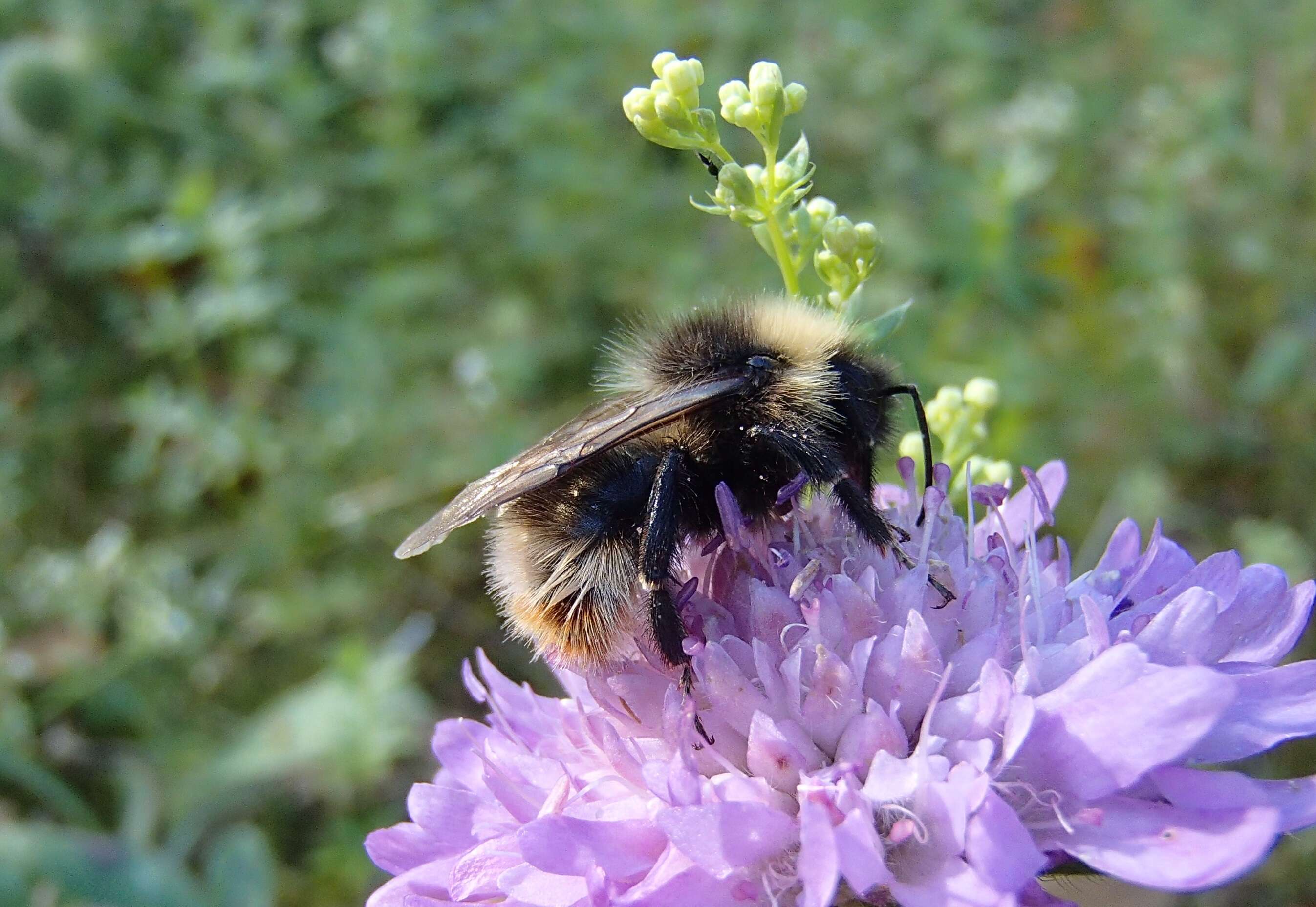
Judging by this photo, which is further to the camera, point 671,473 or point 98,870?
point 98,870

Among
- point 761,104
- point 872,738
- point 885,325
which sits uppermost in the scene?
point 761,104

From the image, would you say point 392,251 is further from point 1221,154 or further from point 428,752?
point 1221,154

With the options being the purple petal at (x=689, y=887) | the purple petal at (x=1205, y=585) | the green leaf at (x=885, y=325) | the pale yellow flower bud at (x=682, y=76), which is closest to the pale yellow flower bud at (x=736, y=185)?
the pale yellow flower bud at (x=682, y=76)

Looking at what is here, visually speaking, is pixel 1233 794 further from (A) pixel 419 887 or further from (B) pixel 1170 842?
(A) pixel 419 887

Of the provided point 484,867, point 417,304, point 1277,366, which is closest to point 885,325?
point 484,867

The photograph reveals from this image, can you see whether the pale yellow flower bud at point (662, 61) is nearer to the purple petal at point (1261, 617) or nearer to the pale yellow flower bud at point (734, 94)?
the pale yellow flower bud at point (734, 94)

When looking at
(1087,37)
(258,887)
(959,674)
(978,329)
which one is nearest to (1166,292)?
(978,329)
